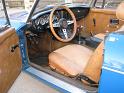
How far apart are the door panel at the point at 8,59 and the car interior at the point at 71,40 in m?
0.37

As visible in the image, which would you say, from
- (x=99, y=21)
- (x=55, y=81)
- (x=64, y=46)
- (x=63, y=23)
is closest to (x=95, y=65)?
(x=55, y=81)

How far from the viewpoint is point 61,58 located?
239 cm

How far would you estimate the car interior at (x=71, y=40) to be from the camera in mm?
1911

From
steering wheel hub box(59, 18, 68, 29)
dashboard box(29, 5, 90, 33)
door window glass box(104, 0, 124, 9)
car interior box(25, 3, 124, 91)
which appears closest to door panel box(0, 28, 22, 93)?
car interior box(25, 3, 124, 91)

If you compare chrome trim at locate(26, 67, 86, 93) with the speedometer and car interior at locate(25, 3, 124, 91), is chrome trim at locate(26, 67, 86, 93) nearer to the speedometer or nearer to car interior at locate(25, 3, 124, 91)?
car interior at locate(25, 3, 124, 91)

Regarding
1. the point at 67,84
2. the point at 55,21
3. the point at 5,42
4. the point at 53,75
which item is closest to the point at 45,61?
the point at 55,21

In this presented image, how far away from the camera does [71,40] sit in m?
3.03

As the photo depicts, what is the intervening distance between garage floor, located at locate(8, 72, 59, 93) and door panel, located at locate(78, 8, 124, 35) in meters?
1.59

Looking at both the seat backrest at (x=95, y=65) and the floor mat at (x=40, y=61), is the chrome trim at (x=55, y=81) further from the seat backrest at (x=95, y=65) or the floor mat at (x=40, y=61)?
the floor mat at (x=40, y=61)

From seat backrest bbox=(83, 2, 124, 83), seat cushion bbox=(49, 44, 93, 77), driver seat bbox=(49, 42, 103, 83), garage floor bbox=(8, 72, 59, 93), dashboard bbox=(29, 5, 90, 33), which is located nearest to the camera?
seat backrest bbox=(83, 2, 124, 83)

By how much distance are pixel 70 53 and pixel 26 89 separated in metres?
0.68

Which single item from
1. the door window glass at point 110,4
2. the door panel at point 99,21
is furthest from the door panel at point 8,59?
the door window glass at point 110,4

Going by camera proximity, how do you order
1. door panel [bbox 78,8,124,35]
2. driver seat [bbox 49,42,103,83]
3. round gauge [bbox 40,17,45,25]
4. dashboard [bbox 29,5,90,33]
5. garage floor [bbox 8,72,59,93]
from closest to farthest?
driver seat [bbox 49,42,103,83] < garage floor [bbox 8,72,59,93] < dashboard [bbox 29,5,90,33] < round gauge [bbox 40,17,45,25] < door panel [bbox 78,8,124,35]

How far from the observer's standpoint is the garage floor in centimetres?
207
